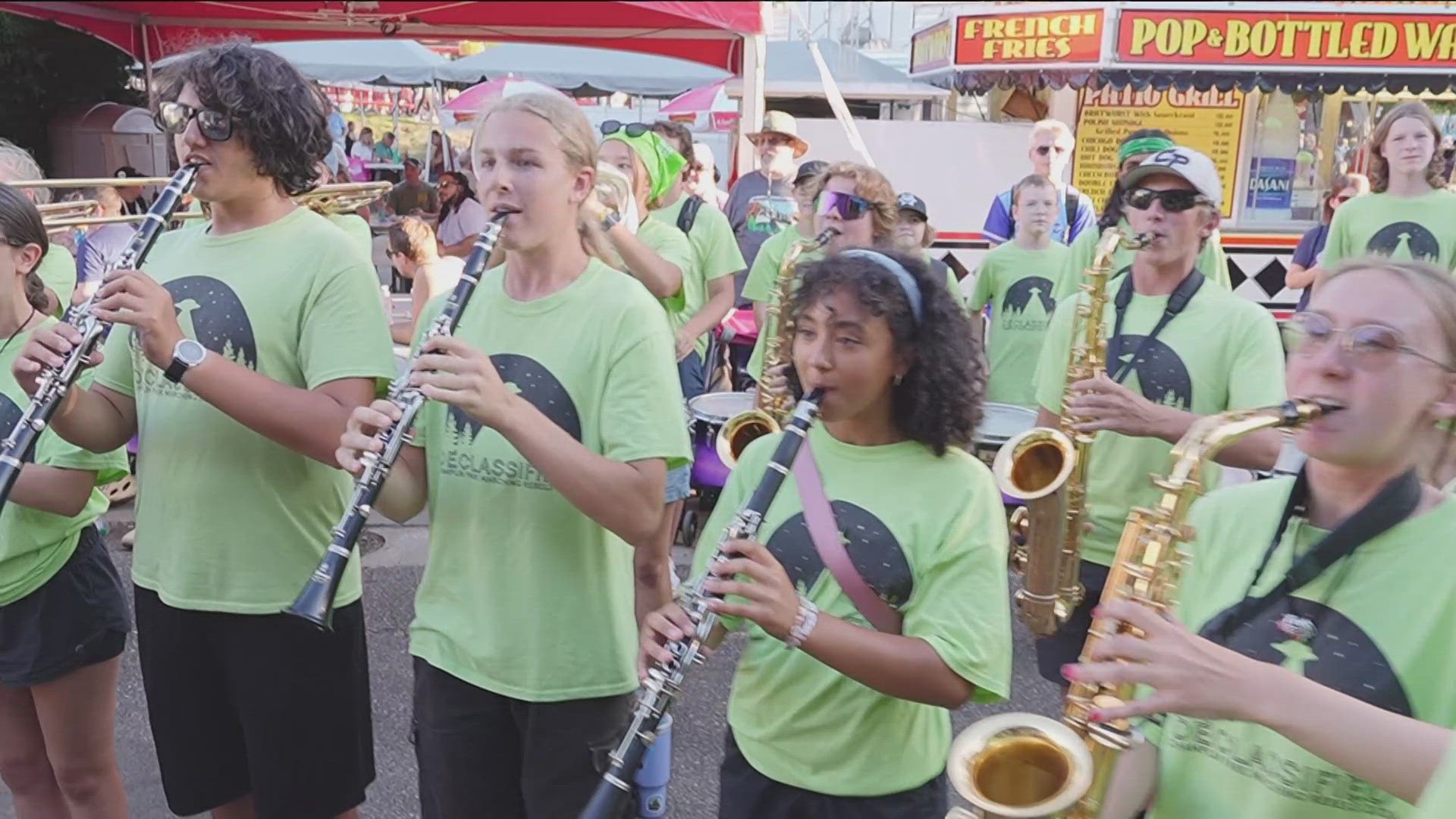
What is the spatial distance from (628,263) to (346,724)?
2.21m

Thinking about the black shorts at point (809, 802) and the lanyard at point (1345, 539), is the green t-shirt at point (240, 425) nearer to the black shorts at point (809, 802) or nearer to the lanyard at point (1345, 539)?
the black shorts at point (809, 802)

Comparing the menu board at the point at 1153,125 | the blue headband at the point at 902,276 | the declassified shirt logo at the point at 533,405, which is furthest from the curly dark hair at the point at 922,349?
the menu board at the point at 1153,125

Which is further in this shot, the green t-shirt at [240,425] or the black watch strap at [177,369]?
the green t-shirt at [240,425]

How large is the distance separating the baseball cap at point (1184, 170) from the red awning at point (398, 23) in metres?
5.55

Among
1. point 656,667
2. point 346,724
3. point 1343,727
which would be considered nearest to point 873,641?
point 656,667

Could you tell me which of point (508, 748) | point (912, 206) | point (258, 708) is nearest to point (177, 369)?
point (258, 708)

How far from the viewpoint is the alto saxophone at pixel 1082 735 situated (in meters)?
Result: 1.54

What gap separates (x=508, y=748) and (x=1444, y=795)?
5.52 feet

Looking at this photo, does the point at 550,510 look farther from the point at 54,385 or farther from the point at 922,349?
the point at 54,385

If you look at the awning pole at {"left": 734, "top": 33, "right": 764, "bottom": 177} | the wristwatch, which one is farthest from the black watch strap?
the awning pole at {"left": 734, "top": 33, "right": 764, "bottom": 177}

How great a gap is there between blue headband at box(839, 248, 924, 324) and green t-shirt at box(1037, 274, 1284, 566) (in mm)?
1049

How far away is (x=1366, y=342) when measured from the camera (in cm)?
150

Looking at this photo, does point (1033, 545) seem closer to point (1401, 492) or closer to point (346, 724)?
point (1401, 492)

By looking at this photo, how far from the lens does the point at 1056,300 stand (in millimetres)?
4371
